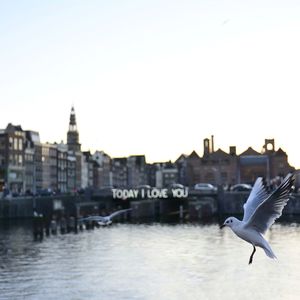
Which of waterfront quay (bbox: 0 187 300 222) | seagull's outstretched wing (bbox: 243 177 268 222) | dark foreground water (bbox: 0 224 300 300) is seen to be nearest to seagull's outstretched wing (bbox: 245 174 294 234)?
seagull's outstretched wing (bbox: 243 177 268 222)

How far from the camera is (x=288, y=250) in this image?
7181 cm

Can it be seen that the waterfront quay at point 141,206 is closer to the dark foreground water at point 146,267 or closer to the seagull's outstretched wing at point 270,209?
the dark foreground water at point 146,267

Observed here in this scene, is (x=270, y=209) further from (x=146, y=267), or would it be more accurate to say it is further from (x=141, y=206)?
(x=141, y=206)

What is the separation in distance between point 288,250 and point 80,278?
28.5m

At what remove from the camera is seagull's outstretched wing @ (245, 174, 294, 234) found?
13.9 meters

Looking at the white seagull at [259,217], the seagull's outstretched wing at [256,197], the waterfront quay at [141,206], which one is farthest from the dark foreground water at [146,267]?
the waterfront quay at [141,206]

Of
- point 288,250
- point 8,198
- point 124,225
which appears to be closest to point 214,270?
point 288,250

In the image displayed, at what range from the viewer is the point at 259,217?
15.3m

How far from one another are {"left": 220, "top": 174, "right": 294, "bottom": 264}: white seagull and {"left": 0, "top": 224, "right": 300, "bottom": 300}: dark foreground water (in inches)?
1190

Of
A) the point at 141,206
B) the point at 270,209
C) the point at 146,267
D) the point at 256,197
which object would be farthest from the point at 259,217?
the point at 141,206

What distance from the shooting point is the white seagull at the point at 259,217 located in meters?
14.6

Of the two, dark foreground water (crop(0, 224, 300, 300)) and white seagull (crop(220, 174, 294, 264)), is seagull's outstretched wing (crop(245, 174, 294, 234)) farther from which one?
dark foreground water (crop(0, 224, 300, 300))

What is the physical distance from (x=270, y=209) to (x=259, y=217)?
41 cm

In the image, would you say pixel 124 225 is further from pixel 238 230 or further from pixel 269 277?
pixel 238 230
